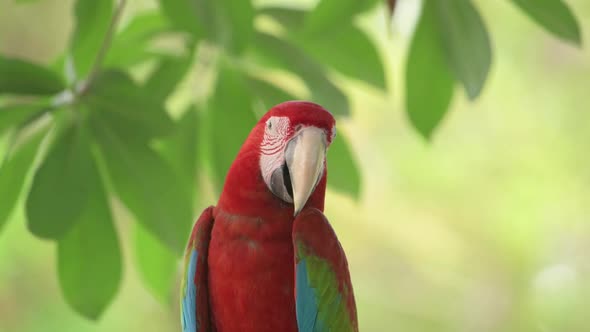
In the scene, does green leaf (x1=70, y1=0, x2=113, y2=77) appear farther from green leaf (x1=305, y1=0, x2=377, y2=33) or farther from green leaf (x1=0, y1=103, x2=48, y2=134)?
green leaf (x1=305, y1=0, x2=377, y2=33)

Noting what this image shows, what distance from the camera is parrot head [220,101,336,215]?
0.57 m

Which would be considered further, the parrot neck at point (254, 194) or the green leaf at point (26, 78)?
the green leaf at point (26, 78)

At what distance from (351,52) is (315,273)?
50cm

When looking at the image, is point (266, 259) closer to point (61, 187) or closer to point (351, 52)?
point (61, 187)

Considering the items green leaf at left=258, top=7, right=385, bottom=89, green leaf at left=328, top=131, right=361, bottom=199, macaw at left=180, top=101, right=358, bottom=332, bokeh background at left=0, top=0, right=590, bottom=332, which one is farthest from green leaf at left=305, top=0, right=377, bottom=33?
bokeh background at left=0, top=0, right=590, bottom=332

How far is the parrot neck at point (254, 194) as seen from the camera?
25.5 inches

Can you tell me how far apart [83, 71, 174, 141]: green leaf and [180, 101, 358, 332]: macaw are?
21 cm

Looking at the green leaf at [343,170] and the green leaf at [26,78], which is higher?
the green leaf at [26,78]

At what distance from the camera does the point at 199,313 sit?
69 cm

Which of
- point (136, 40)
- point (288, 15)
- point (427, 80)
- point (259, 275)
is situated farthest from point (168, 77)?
point (259, 275)

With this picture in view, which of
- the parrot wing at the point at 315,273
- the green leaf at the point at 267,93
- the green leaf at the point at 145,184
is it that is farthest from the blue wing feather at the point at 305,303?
the green leaf at the point at 267,93

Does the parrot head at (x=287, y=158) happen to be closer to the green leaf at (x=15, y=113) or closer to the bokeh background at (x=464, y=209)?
the green leaf at (x=15, y=113)

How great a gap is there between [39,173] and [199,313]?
29 cm

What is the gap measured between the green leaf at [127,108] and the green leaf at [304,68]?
0.64 ft
